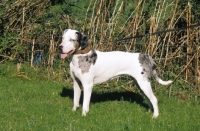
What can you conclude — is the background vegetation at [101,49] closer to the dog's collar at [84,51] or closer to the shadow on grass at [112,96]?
the shadow on grass at [112,96]

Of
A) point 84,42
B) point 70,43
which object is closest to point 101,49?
point 84,42

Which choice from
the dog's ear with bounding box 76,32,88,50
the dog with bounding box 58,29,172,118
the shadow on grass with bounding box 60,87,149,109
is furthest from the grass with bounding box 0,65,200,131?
the dog's ear with bounding box 76,32,88,50

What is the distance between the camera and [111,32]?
984 cm

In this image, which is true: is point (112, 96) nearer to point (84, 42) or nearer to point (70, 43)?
point (84, 42)

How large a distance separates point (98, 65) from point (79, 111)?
785mm

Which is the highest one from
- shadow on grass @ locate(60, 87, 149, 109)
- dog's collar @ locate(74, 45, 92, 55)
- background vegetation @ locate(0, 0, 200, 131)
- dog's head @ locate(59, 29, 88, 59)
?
dog's head @ locate(59, 29, 88, 59)

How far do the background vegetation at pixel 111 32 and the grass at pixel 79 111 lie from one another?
0.67 meters

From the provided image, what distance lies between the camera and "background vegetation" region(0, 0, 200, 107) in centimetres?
924

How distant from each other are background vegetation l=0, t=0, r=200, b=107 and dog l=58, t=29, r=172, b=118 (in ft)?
4.72

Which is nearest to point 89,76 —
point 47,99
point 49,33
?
point 47,99

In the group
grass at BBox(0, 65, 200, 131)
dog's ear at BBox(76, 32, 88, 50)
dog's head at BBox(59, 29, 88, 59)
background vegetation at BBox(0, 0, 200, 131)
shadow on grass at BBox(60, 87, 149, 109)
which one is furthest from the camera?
shadow on grass at BBox(60, 87, 149, 109)

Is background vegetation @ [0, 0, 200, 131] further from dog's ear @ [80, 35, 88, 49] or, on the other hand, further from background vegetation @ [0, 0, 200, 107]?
dog's ear @ [80, 35, 88, 49]

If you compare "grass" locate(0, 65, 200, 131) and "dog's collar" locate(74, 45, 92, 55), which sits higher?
"dog's collar" locate(74, 45, 92, 55)

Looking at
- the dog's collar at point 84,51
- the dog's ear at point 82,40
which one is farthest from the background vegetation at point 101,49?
the dog's ear at point 82,40
